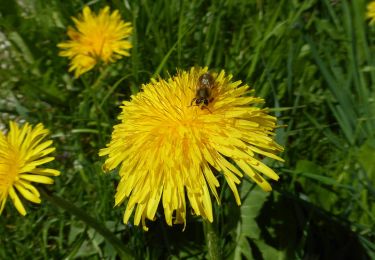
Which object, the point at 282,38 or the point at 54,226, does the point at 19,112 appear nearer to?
the point at 54,226

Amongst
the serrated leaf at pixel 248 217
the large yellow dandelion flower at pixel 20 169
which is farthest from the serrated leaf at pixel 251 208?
the large yellow dandelion flower at pixel 20 169

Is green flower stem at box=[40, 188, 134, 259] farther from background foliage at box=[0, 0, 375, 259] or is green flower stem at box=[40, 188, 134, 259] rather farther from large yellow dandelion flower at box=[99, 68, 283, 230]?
large yellow dandelion flower at box=[99, 68, 283, 230]

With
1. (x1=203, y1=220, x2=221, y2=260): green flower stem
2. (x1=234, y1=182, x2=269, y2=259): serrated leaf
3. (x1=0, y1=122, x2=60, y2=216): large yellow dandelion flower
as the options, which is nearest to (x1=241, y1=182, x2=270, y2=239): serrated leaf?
(x1=234, y1=182, x2=269, y2=259): serrated leaf

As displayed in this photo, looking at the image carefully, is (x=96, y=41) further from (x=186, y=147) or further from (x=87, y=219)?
(x=186, y=147)

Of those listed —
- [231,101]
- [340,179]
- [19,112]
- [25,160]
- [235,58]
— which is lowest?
[340,179]

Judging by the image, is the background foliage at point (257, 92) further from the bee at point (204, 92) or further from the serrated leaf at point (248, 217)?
the bee at point (204, 92)

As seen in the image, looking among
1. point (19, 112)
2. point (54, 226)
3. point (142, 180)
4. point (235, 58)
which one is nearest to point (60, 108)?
point (19, 112)
